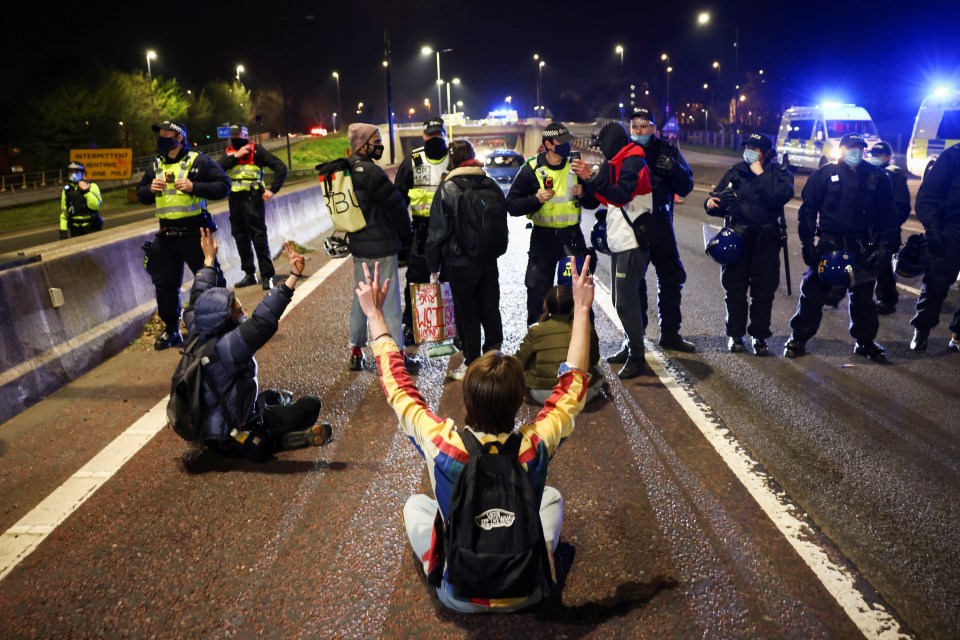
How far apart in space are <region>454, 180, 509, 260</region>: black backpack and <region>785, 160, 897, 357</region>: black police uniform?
302 cm

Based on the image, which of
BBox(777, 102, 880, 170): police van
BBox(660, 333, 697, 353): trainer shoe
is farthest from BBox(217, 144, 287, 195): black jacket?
BBox(777, 102, 880, 170): police van

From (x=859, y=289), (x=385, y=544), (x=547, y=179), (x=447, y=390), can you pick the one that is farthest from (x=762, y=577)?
(x=859, y=289)

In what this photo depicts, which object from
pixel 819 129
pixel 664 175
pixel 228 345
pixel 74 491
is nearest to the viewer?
pixel 74 491

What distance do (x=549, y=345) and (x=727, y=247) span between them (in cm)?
254

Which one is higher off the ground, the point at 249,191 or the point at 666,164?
the point at 666,164

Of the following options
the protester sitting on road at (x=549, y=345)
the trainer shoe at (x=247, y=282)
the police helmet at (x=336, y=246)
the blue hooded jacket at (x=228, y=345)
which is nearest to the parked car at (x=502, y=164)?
the trainer shoe at (x=247, y=282)

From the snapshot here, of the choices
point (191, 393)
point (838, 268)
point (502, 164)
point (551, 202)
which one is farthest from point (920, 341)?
point (502, 164)

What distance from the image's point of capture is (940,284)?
7207mm

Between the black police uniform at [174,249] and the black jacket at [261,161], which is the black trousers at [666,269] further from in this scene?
the black jacket at [261,161]

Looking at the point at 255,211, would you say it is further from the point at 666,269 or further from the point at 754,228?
the point at 754,228

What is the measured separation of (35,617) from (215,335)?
1.86 m

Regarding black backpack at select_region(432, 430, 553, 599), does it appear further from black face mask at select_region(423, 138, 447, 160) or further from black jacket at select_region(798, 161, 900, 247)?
black jacket at select_region(798, 161, 900, 247)

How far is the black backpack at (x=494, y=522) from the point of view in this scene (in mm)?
2779

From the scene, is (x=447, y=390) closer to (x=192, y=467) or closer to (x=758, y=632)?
(x=192, y=467)
